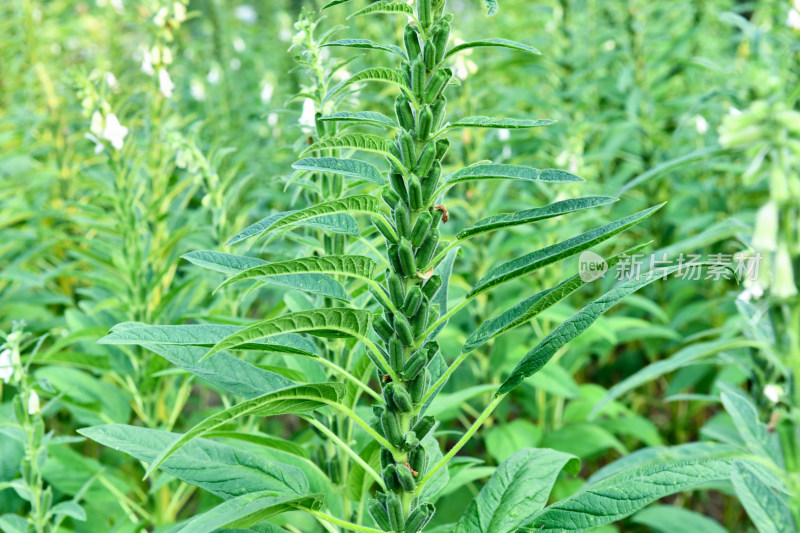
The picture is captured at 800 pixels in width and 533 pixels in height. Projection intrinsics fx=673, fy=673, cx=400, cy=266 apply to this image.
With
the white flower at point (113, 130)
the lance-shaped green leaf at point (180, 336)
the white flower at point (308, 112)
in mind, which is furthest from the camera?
the white flower at point (113, 130)

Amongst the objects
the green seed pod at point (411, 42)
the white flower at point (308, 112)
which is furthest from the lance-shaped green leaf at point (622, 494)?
→ the white flower at point (308, 112)

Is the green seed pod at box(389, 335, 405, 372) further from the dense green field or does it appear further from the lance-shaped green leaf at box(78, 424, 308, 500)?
the lance-shaped green leaf at box(78, 424, 308, 500)

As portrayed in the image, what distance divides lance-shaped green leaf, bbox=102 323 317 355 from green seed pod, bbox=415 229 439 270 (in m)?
0.25

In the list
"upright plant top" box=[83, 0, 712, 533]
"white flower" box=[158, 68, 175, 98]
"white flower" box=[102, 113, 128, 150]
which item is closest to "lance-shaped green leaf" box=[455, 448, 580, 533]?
"upright plant top" box=[83, 0, 712, 533]

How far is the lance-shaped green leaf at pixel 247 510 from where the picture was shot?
98 centimetres

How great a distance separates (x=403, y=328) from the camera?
117 centimetres

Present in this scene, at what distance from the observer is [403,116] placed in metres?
1.19

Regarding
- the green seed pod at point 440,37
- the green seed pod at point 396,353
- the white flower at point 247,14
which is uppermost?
the white flower at point 247,14

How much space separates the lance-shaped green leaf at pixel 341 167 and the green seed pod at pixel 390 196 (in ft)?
0.05

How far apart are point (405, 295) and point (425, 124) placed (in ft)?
0.99

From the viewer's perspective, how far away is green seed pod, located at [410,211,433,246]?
1157 mm

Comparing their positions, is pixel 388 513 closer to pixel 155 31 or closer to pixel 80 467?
pixel 80 467

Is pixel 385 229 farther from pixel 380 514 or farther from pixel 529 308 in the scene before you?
pixel 380 514

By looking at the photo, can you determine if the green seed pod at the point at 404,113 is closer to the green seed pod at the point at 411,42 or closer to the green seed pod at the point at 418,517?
the green seed pod at the point at 411,42
